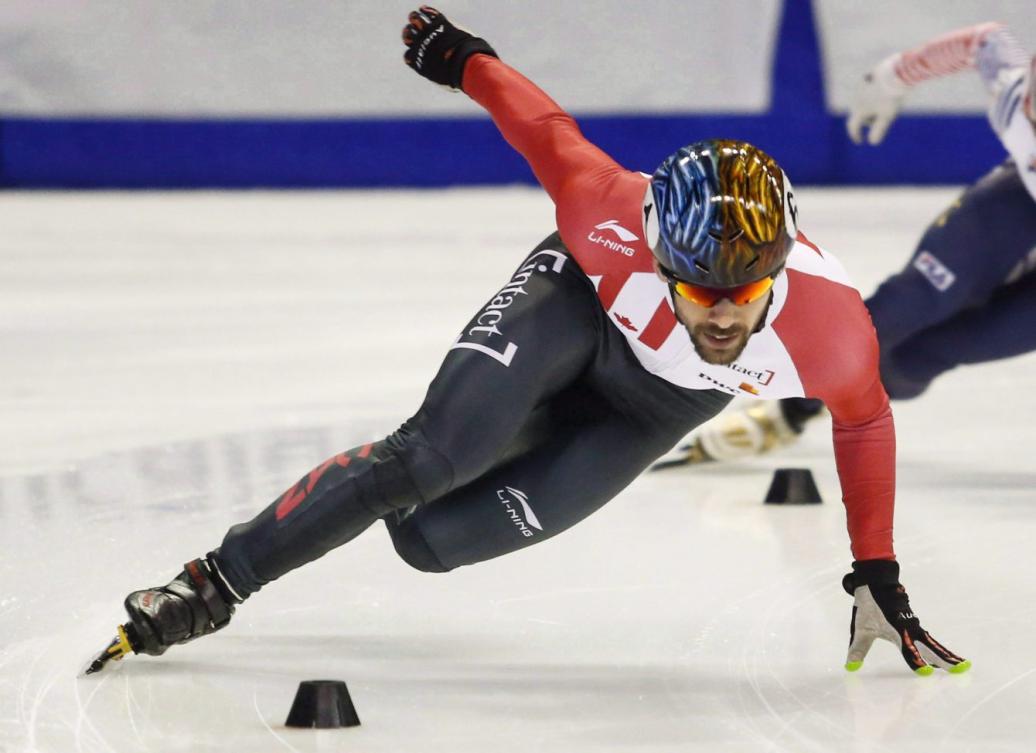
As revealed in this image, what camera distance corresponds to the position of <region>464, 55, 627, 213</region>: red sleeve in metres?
3.33

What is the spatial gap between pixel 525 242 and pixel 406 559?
18.7 feet

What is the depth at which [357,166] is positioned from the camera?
11492 millimetres

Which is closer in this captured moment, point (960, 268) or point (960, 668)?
point (960, 668)

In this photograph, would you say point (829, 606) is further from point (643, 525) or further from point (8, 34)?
point (8, 34)

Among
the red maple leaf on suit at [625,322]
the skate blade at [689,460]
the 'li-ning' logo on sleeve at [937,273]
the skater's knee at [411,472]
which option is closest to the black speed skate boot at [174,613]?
the skater's knee at [411,472]

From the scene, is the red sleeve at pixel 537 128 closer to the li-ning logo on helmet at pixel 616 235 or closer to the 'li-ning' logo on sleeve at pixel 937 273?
the li-ning logo on helmet at pixel 616 235

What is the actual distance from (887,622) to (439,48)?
1.47 m

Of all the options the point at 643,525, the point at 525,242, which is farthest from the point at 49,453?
the point at 525,242

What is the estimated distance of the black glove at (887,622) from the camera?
9.87ft

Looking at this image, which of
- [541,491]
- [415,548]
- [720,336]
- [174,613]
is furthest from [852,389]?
[174,613]

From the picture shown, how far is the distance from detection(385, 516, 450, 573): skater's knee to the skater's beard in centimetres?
71

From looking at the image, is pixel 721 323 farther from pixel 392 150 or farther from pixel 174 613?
pixel 392 150

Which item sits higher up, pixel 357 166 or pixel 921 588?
pixel 921 588

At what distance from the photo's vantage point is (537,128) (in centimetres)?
340
